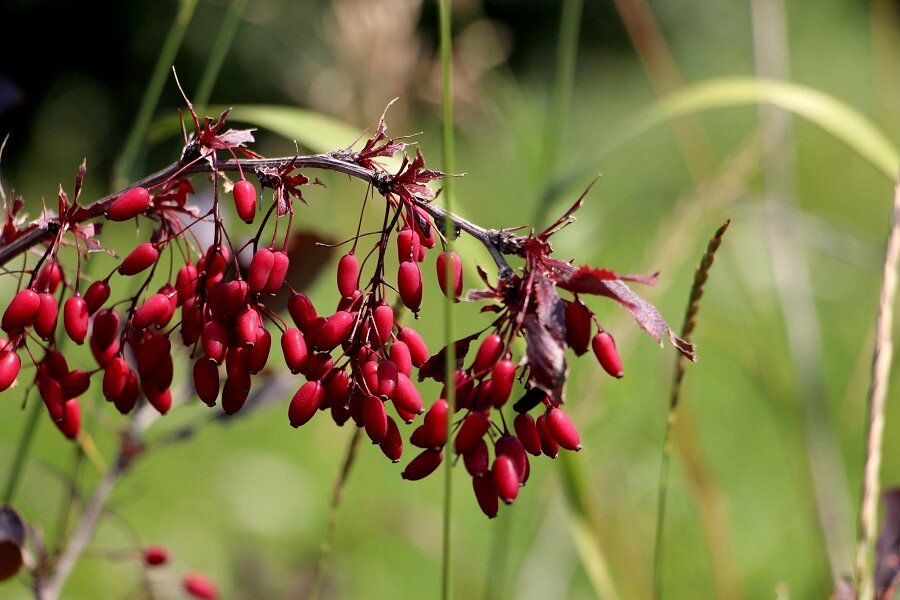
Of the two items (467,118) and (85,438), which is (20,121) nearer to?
(467,118)

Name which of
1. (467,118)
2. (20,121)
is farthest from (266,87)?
(467,118)

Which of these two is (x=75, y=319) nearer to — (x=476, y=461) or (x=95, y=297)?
(x=95, y=297)

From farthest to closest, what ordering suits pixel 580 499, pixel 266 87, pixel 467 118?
pixel 266 87 → pixel 467 118 → pixel 580 499

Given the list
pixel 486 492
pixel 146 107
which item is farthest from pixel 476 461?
pixel 146 107

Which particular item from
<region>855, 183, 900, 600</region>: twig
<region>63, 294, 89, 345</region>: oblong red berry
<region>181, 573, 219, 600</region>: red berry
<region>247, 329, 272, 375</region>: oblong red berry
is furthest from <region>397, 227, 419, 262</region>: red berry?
<region>181, 573, 219, 600</region>: red berry

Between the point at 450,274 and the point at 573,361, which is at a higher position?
the point at 573,361

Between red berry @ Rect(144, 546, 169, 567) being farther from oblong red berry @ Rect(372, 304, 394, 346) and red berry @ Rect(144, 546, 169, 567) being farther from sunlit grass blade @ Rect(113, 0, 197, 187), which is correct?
oblong red berry @ Rect(372, 304, 394, 346)
